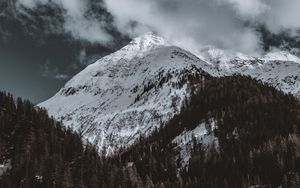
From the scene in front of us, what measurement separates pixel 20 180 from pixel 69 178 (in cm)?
1898

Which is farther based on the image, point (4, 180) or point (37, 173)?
point (37, 173)

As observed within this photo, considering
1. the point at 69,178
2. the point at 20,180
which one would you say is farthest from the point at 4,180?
A: the point at 69,178

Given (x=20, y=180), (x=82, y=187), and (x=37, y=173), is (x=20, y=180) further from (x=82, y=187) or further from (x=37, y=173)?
(x=82, y=187)

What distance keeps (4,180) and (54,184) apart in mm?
18812

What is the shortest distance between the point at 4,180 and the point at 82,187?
3073 cm

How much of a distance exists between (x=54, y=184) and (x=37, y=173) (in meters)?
10.3

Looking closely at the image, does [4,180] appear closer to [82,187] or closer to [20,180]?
[20,180]

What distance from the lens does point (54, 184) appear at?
19312 cm

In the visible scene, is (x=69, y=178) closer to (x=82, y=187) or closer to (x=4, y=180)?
(x=82, y=187)

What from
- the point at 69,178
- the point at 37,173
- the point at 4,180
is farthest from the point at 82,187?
the point at 4,180

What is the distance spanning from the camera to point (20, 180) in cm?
19150

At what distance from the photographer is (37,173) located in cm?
19900

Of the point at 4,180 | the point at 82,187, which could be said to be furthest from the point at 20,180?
the point at 82,187

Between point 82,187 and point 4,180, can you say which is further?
point 82,187
